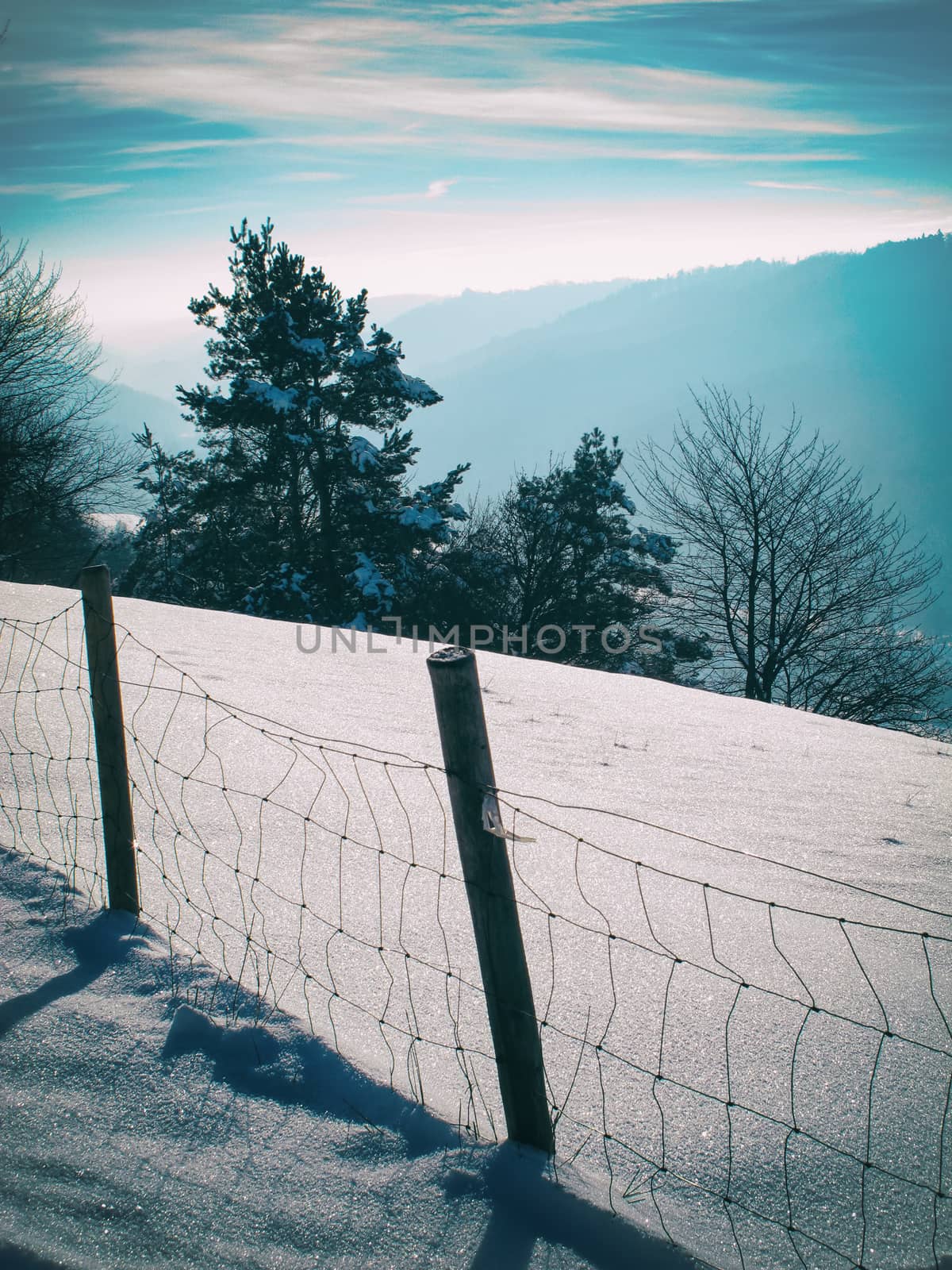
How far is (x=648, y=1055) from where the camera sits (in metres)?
2.40

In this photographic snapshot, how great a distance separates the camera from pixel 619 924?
123 inches

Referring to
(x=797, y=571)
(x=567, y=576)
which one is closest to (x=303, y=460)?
(x=567, y=576)

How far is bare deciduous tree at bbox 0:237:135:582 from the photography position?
17391 millimetres

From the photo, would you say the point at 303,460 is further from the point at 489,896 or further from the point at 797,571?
the point at 489,896

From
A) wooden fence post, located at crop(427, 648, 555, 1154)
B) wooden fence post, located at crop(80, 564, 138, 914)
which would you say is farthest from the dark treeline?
wooden fence post, located at crop(427, 648, 555, 1154)

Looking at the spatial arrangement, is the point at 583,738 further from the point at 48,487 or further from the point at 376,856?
the point at 48,487

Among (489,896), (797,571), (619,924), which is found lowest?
(619,924)

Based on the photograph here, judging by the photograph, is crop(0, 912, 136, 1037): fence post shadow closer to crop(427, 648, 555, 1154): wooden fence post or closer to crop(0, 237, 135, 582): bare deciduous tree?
crop(427, 648, 555, 1154): wooden fence post

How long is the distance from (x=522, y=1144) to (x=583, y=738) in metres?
3.81

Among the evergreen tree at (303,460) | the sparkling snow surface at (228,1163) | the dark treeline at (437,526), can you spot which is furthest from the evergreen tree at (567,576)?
the sparkling snow surface at (228,1163)

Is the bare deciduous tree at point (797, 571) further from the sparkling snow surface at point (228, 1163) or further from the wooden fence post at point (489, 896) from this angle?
Answer: the sparkling snow surface at point (228, 1163)

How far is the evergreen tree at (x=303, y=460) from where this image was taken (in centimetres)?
1634

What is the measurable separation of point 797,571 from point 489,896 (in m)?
13.2

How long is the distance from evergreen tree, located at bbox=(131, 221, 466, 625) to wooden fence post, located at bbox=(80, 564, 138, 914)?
13.5 metres
